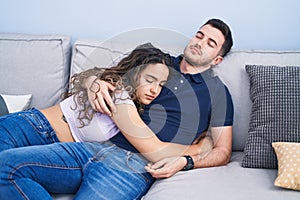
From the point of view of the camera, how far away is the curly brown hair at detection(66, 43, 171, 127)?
1729 mm

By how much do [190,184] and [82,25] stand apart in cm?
114

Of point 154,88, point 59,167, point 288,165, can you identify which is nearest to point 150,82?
point 154,88

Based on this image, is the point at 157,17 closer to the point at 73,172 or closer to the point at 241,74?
the point at 241,74

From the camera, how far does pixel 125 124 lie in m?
1.65

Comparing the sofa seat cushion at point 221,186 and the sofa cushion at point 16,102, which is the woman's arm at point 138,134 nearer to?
the sofa seat cushion at point 221,186

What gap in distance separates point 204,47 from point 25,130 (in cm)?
83

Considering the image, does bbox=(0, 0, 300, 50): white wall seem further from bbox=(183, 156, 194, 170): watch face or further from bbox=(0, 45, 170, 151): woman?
bbox=(183, 156, 194, 170): watch face

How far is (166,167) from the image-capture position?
5.35 ft

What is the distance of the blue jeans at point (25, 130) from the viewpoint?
167cm

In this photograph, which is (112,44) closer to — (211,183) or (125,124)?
(125,124)

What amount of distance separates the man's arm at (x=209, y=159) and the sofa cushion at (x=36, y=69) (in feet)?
2.30

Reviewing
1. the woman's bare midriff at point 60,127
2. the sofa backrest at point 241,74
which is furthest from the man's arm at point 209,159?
the woman's bare midriff at point 60,127

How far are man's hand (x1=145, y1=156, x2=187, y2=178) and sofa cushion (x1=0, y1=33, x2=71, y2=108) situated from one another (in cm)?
69

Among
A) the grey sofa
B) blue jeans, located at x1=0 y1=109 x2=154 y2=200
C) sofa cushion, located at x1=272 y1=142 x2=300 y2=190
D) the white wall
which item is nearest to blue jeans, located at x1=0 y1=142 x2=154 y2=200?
blue jeans, located at x1=0 y1=109 x2=154 y2=200
